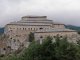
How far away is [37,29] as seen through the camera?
6506cm

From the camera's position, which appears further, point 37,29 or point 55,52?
point 37,29

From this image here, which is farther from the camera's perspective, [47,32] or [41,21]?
[41,21]

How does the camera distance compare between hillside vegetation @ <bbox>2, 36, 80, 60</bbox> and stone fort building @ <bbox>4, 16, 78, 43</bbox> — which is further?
stone fort building @ <bbox>4, 16, 78, 43</bbox>

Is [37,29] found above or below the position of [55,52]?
above

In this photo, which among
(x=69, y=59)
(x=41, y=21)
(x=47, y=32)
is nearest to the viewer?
(x=69, y=59)

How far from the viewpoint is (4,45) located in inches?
2388

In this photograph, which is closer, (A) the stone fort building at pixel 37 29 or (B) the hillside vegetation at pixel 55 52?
(B) the hillside vegetation at pixel 55 52

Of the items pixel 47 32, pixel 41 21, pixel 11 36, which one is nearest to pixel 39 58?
pixel 47 32

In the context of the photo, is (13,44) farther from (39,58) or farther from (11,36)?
(39,58)

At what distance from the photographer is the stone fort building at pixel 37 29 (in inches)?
2237

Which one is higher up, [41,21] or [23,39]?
[41,21]

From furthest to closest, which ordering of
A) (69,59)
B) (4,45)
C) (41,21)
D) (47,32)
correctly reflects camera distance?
(41,21) → (4,45) → (47,32) → (69,59)

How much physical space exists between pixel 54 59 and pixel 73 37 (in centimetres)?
2737

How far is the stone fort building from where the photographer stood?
2237 inches
